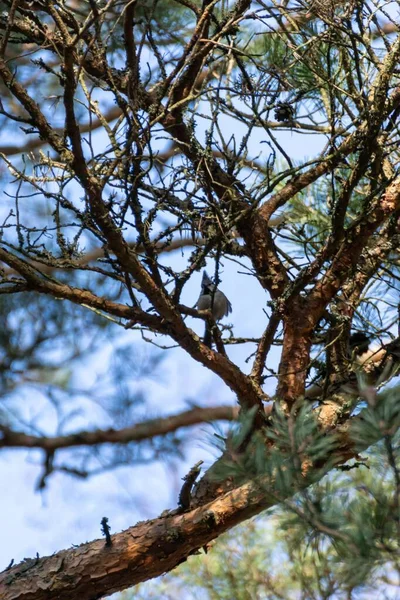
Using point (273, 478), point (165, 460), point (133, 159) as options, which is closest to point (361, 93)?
point (133, 159)

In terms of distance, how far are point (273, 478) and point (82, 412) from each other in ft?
6.20

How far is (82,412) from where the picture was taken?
2.79 m

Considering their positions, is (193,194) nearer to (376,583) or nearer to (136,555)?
(136,555)

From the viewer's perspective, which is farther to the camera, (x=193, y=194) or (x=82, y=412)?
(x=82, y=412)

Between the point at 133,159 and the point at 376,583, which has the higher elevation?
the point at 133,159

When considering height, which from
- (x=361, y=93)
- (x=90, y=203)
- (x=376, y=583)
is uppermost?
(x=361, y=93)

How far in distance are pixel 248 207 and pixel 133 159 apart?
0.97 ft

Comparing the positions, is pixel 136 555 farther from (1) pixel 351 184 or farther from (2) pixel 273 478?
(1) pixel 351 184

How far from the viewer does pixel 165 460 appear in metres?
2.61

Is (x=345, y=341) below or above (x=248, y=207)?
below

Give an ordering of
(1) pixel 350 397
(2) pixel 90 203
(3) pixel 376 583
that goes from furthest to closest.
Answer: (1) pixel 350 397, (2) pixel 90 203, (3) pixel 376 583

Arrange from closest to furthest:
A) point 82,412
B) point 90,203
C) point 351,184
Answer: point 90,203
point 351,184
point 82,412

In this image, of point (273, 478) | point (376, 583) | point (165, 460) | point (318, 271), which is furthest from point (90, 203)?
point (165, 460)

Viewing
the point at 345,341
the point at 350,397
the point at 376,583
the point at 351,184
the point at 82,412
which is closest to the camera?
the point at 376,583
